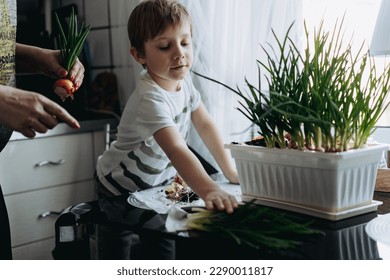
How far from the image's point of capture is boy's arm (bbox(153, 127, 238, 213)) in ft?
3.08

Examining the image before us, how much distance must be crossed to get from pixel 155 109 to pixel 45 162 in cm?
99

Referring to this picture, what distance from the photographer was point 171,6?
1.44 metres

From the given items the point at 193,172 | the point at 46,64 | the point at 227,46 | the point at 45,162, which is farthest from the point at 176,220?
the point at 45,162

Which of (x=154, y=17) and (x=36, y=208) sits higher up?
(x=154, y=17)

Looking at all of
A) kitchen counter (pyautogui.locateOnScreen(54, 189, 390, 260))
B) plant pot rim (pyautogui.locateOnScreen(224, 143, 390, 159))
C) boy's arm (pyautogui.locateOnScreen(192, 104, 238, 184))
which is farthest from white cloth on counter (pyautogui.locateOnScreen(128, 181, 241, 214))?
boy's arm (pyautogui.locateOnScreen(192, 104, 238, 184))

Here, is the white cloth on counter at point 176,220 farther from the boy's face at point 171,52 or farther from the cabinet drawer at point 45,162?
the cabinet drawer at point 45,162

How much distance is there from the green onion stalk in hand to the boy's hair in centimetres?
26

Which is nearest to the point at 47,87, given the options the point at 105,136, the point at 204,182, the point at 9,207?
the point at 105,136

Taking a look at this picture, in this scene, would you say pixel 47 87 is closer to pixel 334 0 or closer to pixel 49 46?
pixel 49 46

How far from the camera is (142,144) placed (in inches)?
58.9

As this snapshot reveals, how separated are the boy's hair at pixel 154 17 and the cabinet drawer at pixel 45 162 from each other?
2.92 feet

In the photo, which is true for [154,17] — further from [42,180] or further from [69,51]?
[42,180]

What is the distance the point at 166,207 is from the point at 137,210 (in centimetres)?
5

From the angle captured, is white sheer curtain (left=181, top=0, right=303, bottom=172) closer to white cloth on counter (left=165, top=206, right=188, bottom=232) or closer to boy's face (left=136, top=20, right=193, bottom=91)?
boy's face (left=136, top=20, right=193, bottom=91)
